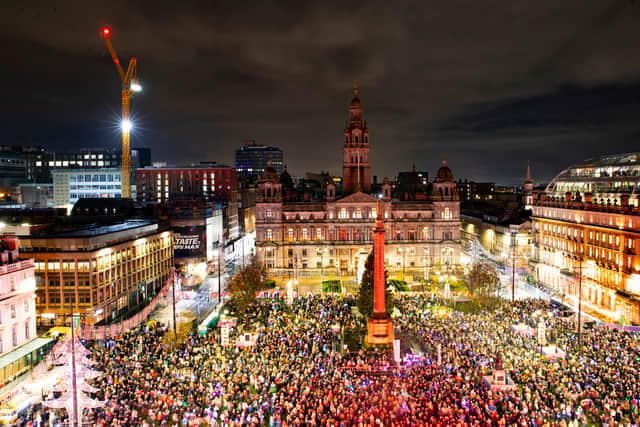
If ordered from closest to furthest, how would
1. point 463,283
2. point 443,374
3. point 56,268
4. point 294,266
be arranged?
point 443,374 < point 56,268 < point 463,283 < point 294,266

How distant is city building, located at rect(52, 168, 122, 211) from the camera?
145875 millimetres

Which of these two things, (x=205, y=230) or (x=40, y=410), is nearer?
(x=40, y=410)

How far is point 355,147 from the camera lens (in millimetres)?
98062

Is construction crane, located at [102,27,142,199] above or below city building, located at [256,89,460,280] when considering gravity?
above

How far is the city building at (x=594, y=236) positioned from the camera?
5747 centimetres

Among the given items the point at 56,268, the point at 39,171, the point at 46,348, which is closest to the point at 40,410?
the point at 46,348

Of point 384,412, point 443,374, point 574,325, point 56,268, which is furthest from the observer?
point 56,268

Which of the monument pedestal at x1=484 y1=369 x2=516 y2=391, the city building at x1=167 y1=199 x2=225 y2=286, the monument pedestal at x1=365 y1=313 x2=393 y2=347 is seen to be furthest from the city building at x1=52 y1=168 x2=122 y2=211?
the monument pedestal at x1=484 y1=369 x2=516 y2=391

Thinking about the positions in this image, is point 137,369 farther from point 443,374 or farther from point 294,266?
point 294,266

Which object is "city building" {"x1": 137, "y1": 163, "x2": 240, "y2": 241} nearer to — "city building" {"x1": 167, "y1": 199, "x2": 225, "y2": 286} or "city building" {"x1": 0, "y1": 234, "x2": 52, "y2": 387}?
"city building" {"x1": 167, "y1": 199, "x2": 225, "y2": 286}

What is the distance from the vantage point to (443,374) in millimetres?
36000

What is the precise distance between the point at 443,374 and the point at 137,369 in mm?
21980

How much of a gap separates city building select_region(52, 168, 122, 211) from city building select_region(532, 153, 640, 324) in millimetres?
114707

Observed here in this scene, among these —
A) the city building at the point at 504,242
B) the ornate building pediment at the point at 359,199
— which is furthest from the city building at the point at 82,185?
the city building at the point at 504,242
